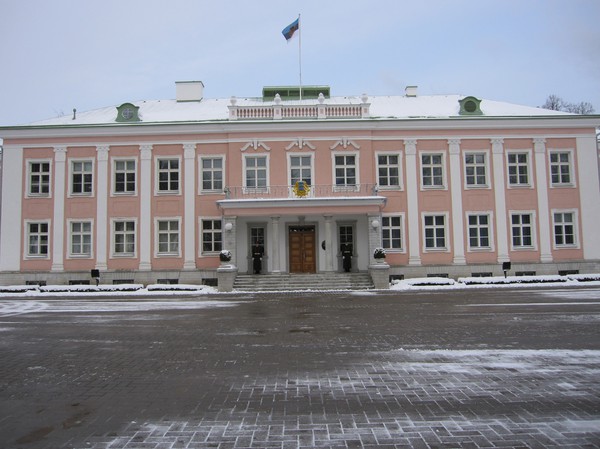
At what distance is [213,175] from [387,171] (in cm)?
1035

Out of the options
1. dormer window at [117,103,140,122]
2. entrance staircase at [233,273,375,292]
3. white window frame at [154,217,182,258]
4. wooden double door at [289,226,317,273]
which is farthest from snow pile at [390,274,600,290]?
dormer window at [117,103,140,122]

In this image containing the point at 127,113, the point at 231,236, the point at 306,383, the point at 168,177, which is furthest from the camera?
the point at 127,113

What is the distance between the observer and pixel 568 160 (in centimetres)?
3009

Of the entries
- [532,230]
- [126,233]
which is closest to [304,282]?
[126,233]

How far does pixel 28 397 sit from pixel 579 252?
99.3ft

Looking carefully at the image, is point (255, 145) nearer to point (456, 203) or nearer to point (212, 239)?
point (212, 239)

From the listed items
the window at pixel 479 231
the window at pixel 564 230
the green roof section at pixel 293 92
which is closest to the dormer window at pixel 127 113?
the green roof section at pixel 293 92

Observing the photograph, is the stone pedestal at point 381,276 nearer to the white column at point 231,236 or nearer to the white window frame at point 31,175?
the white column at point 231,236

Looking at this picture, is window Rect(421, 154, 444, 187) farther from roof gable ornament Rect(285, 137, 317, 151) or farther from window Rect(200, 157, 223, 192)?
window Rect(200, 157, 223, 192)

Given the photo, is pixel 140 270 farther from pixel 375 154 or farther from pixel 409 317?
pixel 409 317

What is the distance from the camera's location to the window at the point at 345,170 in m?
29.3

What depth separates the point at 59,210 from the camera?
29547mm

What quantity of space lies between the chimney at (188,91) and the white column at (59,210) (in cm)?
898

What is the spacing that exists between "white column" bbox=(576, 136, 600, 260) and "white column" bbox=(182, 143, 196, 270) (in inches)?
897
